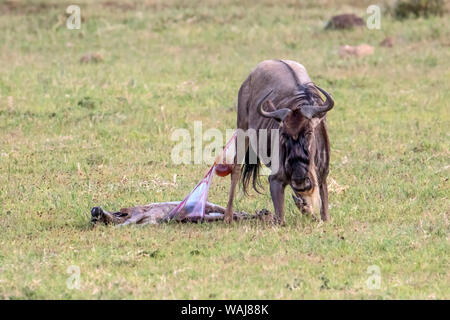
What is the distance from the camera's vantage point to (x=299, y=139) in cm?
1009

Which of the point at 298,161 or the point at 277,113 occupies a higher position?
the point at 277,113

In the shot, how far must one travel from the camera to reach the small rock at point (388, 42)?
22.9 meters

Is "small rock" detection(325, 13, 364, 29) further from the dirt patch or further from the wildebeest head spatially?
the wildebeest head

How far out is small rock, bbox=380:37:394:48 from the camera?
75.0ft

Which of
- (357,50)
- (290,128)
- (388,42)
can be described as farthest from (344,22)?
(290,128)

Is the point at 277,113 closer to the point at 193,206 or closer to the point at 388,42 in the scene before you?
the point at 193,206

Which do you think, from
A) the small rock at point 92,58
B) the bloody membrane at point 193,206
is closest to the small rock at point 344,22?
the small rock at point 92,58

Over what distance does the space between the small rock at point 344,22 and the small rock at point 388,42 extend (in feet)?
5.64

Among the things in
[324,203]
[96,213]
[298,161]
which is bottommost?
[96,213]

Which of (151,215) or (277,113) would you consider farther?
(151,215)

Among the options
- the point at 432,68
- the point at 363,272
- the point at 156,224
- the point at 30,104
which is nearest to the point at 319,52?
the point at 432,68

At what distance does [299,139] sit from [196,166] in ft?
14.8

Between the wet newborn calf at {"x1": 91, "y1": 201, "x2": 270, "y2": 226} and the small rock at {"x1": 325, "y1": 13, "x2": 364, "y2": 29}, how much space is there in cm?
1410

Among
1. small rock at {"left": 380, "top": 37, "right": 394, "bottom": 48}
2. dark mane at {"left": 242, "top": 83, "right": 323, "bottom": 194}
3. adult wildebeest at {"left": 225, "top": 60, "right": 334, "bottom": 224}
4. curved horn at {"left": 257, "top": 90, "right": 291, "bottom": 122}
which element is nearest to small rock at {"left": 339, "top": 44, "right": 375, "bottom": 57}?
small rock at {"left": 380, "top": 37, "right": 394, "bottom": 48}
